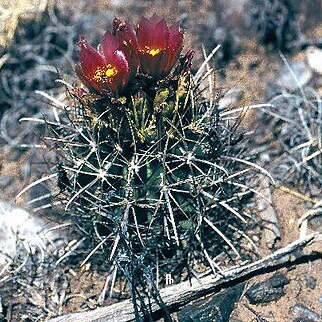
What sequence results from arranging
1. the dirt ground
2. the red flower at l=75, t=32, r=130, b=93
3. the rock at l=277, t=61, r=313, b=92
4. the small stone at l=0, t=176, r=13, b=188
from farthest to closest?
the rock at l=277, t=61, r=313, b=92 → the small stone at l=0, t=176, r=13, b=188 → the dirt ground → the red flower at l=75, t=32, r=130, b=93

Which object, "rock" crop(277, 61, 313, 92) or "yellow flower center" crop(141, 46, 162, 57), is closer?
"yellow flower center" crop(141, 46, 162, 57)

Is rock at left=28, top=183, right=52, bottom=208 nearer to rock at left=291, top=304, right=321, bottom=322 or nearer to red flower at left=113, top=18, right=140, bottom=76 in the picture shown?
red flower at left=113, top=18, right=140, bottom=76

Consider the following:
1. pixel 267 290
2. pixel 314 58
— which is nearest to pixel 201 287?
pixel 267 290

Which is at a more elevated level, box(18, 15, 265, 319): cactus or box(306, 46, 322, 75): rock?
box(306, 46, 322, 75): rock

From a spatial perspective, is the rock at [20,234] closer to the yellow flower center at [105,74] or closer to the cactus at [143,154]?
the cactus at [143,154]

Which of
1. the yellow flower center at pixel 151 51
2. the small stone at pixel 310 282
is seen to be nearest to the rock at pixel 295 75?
the small stone at pixel 310 282

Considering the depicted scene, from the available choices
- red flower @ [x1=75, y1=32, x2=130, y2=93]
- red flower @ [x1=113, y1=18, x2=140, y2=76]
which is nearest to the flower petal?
red flower @ [x1=75, y1=32, x2=130, y2=93]

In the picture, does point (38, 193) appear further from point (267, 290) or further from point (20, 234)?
point (267, 290)

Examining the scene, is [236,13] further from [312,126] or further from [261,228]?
[261,228]
